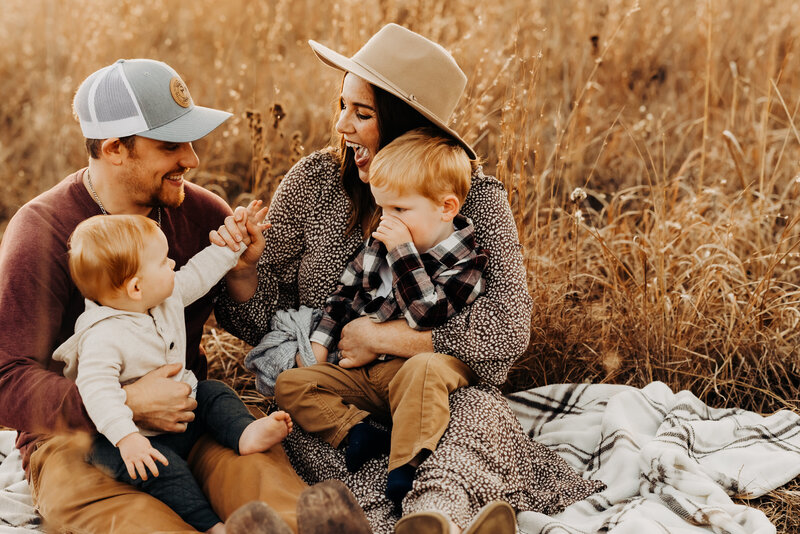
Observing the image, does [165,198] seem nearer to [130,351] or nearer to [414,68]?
[130,351]

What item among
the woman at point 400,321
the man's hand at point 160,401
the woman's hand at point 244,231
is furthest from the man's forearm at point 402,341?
the man's hand at point 160,401

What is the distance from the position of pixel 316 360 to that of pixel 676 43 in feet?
14.5

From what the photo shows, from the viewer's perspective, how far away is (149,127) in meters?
2.52

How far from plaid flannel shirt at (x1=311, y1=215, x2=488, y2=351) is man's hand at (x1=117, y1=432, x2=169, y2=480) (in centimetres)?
78

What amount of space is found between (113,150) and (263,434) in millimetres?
1042

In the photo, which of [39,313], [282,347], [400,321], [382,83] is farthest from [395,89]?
[39,313]

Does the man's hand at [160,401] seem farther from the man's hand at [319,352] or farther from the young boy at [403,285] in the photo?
the man's hand at [319,352]

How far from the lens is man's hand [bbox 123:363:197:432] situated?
2316 millimetres

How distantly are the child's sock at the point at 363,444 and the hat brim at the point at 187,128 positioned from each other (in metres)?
1.09

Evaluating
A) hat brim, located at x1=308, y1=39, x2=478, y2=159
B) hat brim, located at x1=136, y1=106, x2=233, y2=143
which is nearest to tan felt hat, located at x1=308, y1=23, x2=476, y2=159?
hat brim, located at x1=308, y1=39, x2=478, y2=159

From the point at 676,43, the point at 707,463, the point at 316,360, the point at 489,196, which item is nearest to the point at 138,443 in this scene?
the point at 316,360

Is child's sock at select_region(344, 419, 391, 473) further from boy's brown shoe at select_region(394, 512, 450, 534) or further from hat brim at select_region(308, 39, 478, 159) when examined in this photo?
hat brim at select_region(308, 39, 478, 159)

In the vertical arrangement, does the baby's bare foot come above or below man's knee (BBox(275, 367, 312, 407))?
below

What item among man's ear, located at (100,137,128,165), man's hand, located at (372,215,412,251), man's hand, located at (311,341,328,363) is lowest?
man's hand, located at (311,341,328,363)
